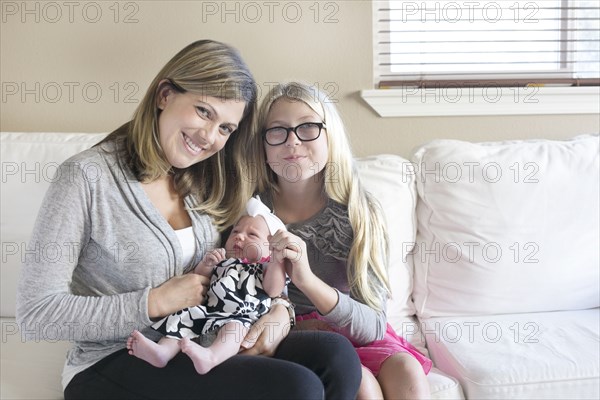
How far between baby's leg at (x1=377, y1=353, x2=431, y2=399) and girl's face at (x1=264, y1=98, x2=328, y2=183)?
0.48m

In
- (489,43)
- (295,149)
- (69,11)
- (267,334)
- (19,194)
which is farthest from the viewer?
(489,43)

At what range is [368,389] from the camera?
1343 mm

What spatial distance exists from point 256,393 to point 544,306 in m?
1.11

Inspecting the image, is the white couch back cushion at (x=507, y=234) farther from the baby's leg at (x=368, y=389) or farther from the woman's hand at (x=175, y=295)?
the woman's hand at (x=175, y=295)

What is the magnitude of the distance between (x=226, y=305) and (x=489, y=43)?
59.1 inches

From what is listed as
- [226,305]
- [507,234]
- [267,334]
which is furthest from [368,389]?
[507,234]

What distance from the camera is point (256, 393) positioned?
119 cm

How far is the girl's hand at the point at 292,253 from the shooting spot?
1.35 metres

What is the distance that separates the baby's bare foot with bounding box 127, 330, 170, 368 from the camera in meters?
1.24

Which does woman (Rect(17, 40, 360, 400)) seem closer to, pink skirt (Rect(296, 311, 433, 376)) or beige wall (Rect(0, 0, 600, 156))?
pink skirt (Rect(296, 311, 433, 376))

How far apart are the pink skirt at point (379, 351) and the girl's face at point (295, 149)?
35cm

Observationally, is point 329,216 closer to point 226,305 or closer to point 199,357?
point 226,305

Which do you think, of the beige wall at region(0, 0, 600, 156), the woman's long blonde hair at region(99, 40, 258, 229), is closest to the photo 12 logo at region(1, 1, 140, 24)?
the beige wall at region(0, 0, 600, 156)

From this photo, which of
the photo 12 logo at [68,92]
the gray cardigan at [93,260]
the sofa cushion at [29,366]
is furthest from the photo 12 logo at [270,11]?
the sofa cushion at [29,366]
